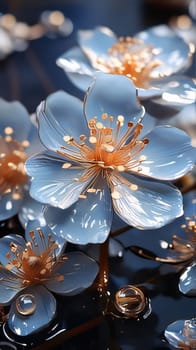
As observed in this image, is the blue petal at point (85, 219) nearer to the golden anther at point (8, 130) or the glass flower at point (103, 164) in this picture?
the glass flower at point (103, 164)

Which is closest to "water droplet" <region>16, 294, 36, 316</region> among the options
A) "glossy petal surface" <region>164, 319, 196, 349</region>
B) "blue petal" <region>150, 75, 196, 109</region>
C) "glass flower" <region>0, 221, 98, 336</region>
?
"glass flower" <region>0, 221, 98, 336</region>

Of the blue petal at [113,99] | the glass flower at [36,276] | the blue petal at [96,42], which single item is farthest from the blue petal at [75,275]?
the blue petal at [96,42]

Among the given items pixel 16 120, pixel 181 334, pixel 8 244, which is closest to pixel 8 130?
pixel 16 120

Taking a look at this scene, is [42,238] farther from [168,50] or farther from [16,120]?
[168,50]

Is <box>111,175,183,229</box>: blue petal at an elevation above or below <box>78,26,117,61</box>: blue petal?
below

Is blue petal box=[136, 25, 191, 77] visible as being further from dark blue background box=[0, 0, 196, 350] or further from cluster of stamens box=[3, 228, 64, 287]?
cluster of stamens box=[3, 228, 64, 287]

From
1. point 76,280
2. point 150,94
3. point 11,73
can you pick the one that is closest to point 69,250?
point 76,280

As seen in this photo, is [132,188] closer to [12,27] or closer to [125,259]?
[125,259]
